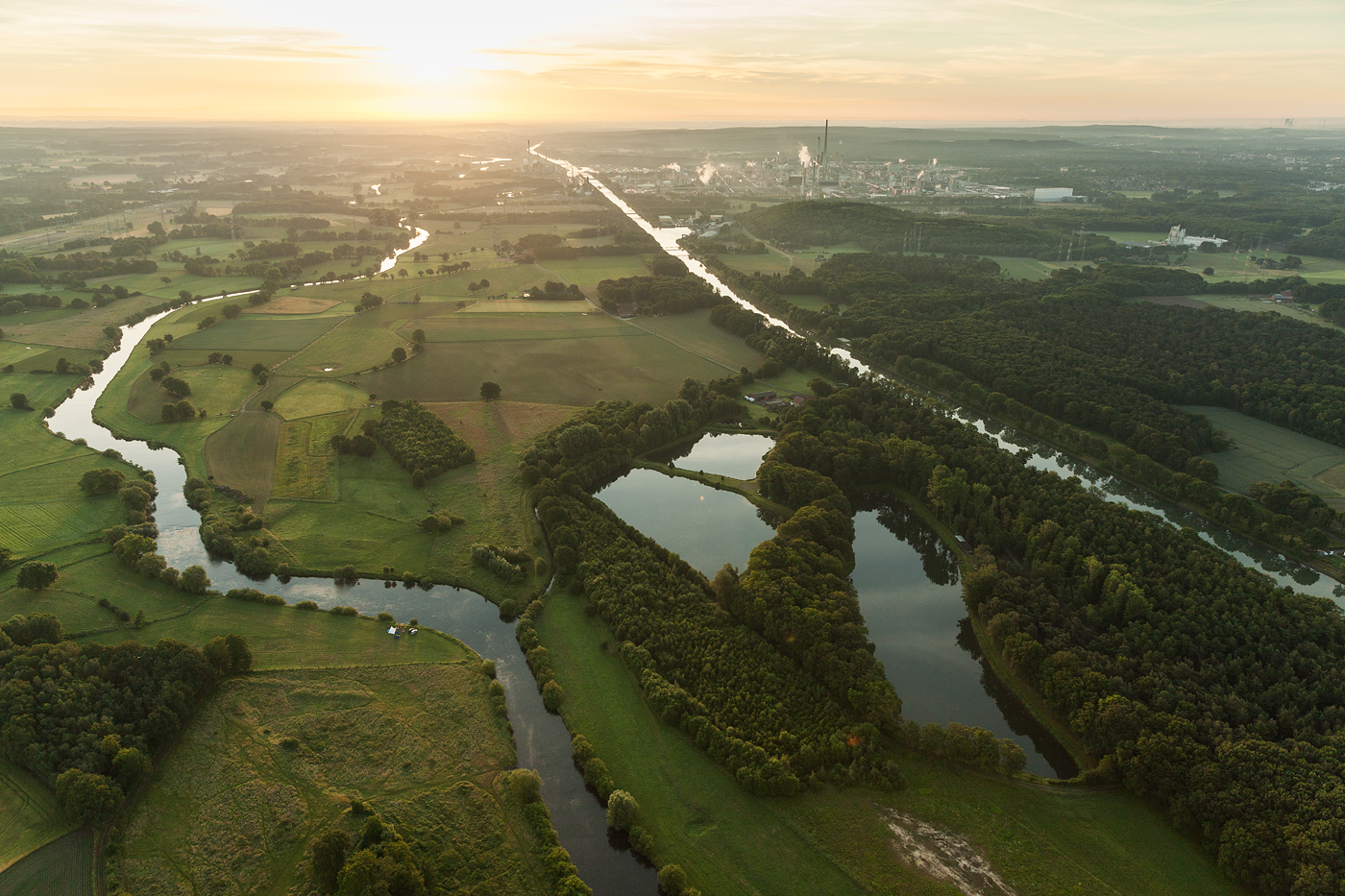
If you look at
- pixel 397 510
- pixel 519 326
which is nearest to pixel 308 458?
pixel 397 510

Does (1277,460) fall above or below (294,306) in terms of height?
below

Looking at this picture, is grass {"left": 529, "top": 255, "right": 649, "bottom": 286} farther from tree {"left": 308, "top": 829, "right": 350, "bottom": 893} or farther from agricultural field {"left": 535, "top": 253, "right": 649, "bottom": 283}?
tree {"left": 308, "top": 829, "right": 350, "bottom": 893}

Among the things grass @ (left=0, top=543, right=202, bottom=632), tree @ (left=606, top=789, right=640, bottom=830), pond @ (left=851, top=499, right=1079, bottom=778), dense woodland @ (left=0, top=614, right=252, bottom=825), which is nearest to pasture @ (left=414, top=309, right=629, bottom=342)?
grass @ (left=0, top=543, right=202, bottom=632)

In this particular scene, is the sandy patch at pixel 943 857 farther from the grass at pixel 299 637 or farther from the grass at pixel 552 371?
the grass at pixel 552 371

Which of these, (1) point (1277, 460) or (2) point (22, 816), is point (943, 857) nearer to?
(2) point (22, 816)

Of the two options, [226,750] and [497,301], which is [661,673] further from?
[497,301]

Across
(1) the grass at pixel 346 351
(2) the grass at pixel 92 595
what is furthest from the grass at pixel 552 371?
(2) the grass at pixel 92 595
